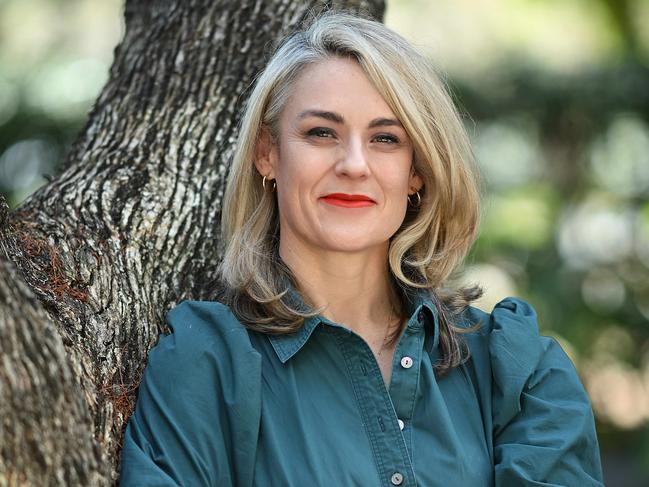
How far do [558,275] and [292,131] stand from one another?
5803 mm

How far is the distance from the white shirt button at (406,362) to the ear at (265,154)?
1.97 ft

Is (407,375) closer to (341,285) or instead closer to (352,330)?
(352,330)

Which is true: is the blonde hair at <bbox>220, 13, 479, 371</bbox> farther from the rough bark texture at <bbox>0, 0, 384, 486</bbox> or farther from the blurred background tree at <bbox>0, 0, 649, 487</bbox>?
the blurred background tree at <bbox>0, 0, 649, 487</bbox>

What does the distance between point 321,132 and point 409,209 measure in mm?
419

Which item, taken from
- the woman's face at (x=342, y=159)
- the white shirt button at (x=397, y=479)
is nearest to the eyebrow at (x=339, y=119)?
the woman's face at (x=342, y=159)

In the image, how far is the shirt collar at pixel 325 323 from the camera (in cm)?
245

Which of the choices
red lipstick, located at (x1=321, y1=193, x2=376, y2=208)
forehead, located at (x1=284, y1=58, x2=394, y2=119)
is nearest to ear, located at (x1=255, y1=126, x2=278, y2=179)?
forehead, located at (x1=284, y1=58, x2=394, y2=119)

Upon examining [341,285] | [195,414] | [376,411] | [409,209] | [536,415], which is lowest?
[536,415]

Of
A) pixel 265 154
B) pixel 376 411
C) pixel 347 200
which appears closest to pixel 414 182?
pixel 347 200

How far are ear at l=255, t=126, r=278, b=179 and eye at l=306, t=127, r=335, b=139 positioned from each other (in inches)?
6.8

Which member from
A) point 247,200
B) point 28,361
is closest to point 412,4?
point 247,200

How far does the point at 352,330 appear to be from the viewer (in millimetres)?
2543

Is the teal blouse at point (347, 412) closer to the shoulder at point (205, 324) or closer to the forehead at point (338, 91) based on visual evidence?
the shoulder at point (205, 324)

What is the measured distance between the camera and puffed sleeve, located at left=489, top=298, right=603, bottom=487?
242cm
